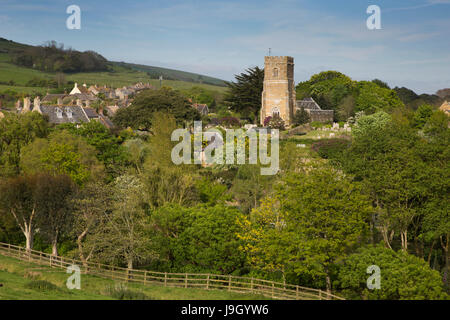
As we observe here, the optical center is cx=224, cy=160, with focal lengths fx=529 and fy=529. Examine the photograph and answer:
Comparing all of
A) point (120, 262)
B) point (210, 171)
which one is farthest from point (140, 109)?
point (120, 262)

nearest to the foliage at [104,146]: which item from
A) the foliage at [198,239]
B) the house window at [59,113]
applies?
the foliage at [198,239]

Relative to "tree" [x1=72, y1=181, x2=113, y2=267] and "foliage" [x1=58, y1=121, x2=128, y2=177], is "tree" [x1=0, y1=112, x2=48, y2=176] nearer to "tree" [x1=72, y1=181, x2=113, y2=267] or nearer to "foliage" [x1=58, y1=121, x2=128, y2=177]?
"foliage" [x1=58, y1=121, x2=128, y2=177]

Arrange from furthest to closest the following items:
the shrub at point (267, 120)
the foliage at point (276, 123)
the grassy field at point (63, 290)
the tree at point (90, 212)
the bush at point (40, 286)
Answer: the shrub at point (267, 120) → the foliage at point (276, 123) → the tree at point (90, 212) → the bush at point (40, 286) → the grassy field at point (63, 290)

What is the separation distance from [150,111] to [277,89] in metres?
23.0

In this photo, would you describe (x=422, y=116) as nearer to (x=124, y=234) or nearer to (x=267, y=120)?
(x=267, y=120)

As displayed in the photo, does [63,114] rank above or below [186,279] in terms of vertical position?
above

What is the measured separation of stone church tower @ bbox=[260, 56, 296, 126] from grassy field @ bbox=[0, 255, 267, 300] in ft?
181

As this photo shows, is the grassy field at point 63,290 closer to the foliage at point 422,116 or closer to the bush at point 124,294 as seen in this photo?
the bush at point 124,294

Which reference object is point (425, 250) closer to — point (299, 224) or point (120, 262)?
point (299, 224)

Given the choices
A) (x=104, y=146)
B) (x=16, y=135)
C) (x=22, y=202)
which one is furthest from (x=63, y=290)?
(x=104, y=146)

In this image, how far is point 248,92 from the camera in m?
88.4

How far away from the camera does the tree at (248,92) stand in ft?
290

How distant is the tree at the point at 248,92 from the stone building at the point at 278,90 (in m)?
2.59

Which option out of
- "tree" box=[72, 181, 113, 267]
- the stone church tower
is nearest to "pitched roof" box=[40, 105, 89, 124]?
the stone church tower
